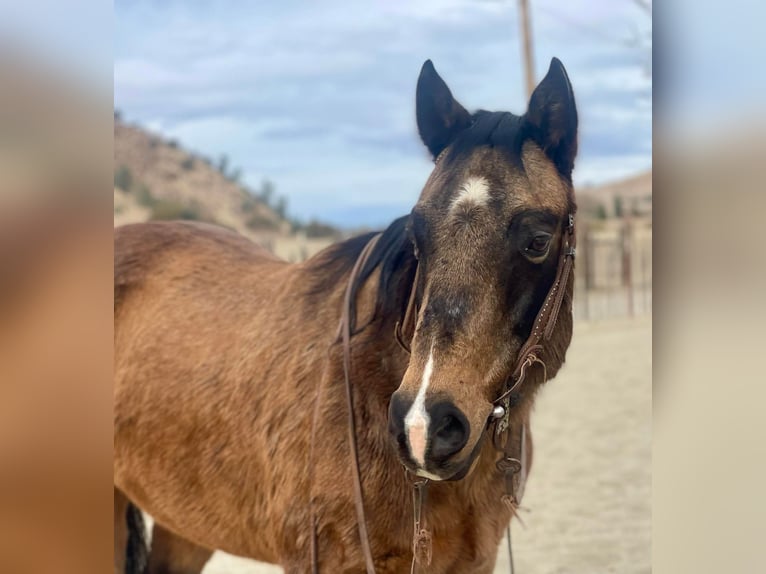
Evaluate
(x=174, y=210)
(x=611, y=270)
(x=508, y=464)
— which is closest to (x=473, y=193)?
(x=508, y=464)

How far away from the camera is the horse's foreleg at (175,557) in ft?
7.78

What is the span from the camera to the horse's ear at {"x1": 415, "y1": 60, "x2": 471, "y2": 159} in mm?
1381

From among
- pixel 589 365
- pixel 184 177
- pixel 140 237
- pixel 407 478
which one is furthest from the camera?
pixel 184 177

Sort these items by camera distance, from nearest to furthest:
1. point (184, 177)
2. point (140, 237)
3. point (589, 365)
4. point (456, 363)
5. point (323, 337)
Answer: point (456, 363) → point (323, 337) → point (140, 237) → point (589, 365) → point (184, 177)

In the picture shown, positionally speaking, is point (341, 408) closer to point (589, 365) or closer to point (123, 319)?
point (123, 319)

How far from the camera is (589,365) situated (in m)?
5.78

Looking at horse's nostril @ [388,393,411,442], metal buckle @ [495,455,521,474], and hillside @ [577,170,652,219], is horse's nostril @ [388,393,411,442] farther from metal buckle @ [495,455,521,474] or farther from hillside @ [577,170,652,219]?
hillside @ [577,170,652,219]

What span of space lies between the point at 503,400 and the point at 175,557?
159 cm

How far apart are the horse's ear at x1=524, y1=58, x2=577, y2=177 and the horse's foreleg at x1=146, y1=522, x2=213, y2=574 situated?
1.77m

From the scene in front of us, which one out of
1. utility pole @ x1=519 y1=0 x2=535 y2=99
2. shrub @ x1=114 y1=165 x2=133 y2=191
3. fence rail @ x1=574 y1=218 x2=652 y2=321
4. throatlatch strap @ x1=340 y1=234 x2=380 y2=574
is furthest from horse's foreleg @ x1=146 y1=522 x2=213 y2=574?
shrub @ x1=114 y1=165 x2=133 y2=191

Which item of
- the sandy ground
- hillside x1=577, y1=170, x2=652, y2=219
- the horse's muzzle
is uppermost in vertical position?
hillside x1=577, y1=170, x2=652, y2=219

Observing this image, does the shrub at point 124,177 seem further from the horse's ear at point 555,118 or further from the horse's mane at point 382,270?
the horse's ear at point 555,118
